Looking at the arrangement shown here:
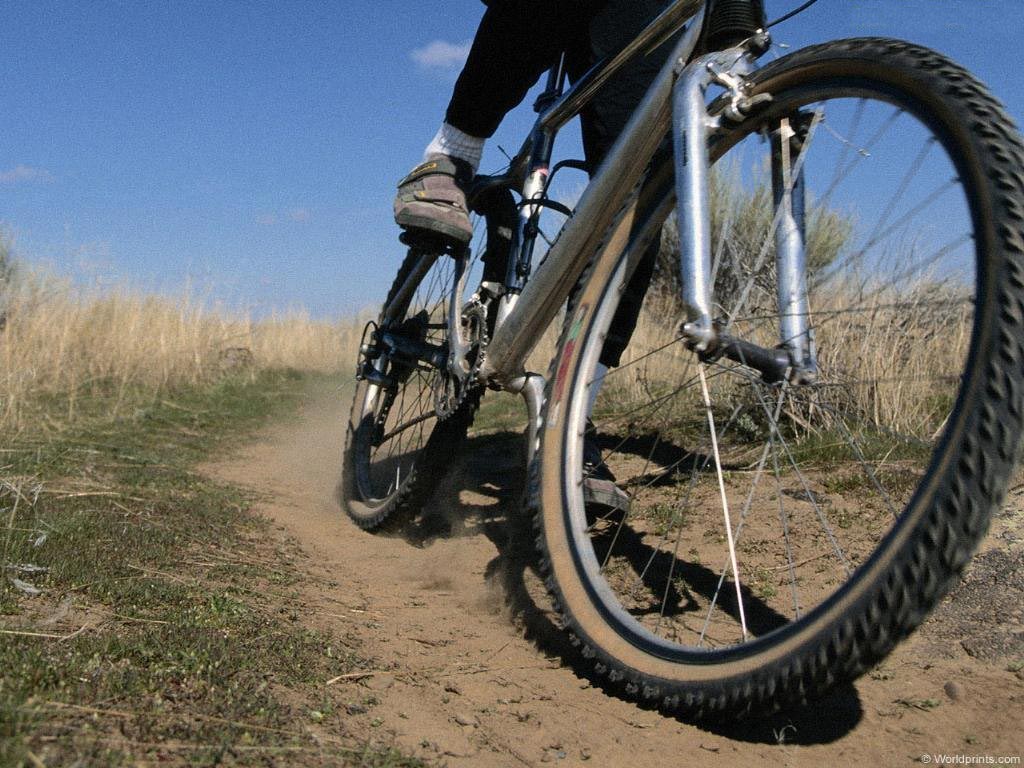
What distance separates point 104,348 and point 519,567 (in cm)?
644

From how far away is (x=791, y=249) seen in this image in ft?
5.86

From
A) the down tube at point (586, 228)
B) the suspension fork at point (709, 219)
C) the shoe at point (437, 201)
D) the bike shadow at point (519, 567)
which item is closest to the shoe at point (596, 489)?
the bike shadow at point (519, 567)

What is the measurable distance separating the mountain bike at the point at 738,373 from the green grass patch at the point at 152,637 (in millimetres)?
589

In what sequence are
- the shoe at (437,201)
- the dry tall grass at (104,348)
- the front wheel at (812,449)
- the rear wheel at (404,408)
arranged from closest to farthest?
the front wheel at (812,449) → the shoe at (437,201) → the rear wheel at (404,408) → the dry tall grass at (104,348)

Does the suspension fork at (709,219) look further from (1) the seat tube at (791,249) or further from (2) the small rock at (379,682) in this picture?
(2) the small rock at (379,682)

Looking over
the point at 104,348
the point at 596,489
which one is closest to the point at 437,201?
the point at 596,489

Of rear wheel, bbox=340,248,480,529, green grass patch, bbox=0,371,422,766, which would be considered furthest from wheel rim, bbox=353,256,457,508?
green grass patch, bbox=0,371,422,766

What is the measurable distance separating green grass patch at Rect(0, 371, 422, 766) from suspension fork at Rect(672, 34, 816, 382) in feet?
3.24

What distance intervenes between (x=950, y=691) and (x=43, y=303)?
8.28 meters

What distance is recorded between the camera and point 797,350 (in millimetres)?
1725

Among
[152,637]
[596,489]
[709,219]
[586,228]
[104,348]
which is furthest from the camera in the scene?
[104,348]

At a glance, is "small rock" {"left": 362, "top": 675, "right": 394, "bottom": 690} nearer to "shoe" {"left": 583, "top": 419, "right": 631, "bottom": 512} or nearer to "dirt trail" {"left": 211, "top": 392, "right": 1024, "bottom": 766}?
"dirt trail" {"left": 211, "top": 392, "right": 1024, "bottom": 766}

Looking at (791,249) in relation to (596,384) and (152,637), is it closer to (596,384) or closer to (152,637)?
(596,384)

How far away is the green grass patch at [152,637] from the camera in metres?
1.22
